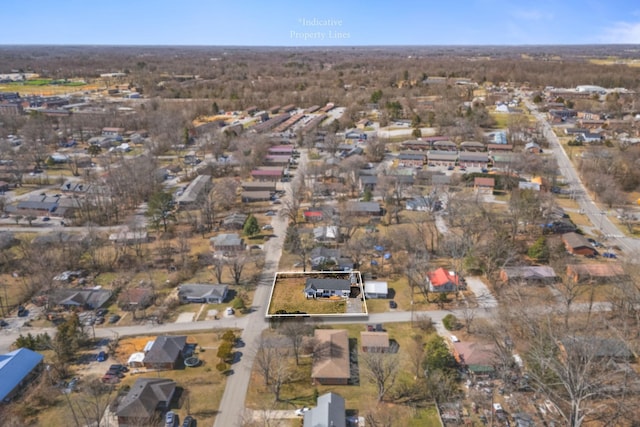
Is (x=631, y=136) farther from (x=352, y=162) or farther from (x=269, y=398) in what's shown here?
(x=269, y=398)

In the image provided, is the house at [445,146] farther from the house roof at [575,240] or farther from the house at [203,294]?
the house at [203,294]

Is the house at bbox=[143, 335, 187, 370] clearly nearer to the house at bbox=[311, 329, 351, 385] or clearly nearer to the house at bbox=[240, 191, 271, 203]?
the house at bbox=[311, 329, 351, 385]

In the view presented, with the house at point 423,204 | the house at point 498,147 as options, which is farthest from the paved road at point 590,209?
the house at point 423,204

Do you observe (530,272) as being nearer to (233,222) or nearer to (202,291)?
(202,291)

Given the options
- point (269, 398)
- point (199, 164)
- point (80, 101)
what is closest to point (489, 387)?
point (269, 398)

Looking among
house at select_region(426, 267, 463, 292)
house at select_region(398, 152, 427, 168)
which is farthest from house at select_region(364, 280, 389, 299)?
house at select_region(398, 152, 427, 168)

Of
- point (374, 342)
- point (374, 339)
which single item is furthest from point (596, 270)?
point (374, 342)
